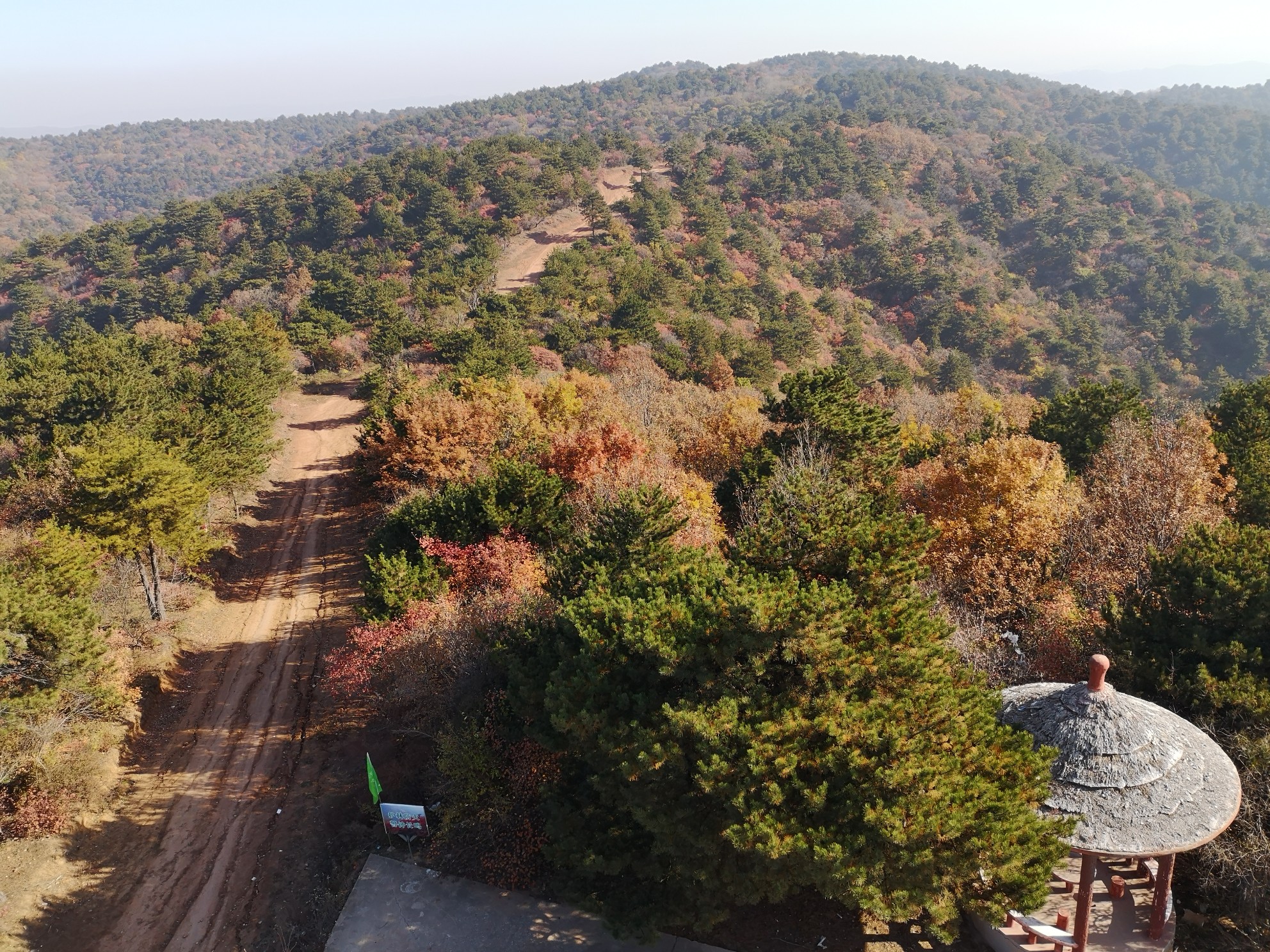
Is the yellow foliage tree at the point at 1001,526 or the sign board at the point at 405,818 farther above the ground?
the yellow foliage tree at the point at 1001,526

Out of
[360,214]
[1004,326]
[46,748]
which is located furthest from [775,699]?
[360,214]

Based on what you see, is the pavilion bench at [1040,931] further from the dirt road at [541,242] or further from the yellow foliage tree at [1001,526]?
the dirt road at [541,242]

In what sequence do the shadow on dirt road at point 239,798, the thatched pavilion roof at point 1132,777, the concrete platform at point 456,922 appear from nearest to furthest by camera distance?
the thatched pavilion roof at point 1132,777
the concrete platform at point 456,922
the shadow on dirt road at point 239,798

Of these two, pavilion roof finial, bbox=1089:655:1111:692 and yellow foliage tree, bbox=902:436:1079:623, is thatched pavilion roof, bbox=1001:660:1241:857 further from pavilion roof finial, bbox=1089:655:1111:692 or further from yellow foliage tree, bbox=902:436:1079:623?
yellow foliage tree, bbox=902:436:1079:623

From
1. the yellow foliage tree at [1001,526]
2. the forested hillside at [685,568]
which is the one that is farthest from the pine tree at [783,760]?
the yellow foliage tree at [1001,526]

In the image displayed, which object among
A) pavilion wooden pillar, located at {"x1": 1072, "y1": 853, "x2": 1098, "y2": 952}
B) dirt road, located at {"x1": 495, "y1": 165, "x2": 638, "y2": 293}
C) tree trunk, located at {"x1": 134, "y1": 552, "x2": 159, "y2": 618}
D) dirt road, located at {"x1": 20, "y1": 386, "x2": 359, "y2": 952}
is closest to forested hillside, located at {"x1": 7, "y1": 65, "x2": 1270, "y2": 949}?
tree trunk, located at {"x1": 134, "y1": 552, "x2": 159, "y2": 618}

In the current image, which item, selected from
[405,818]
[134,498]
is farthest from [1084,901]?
[134,498]
